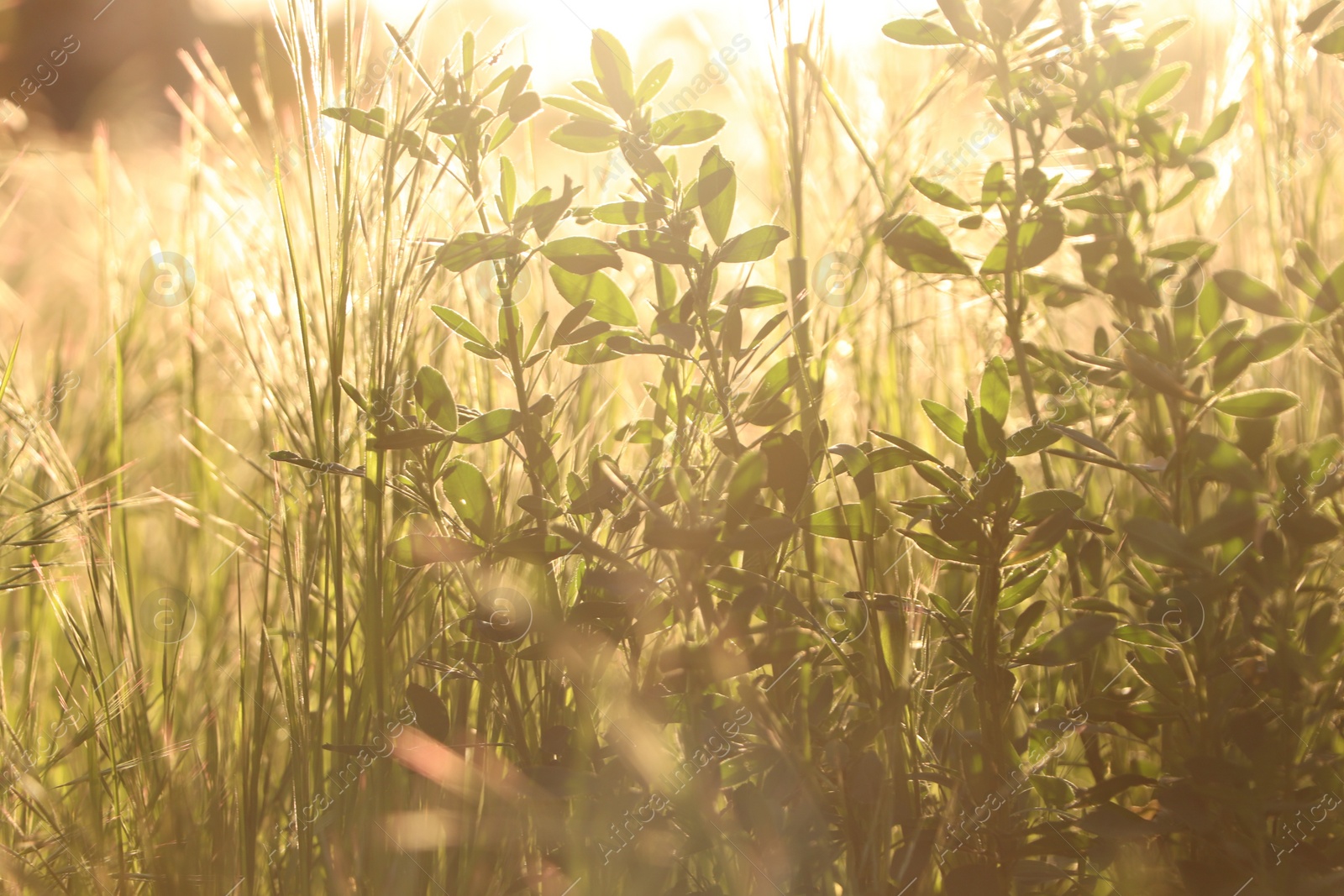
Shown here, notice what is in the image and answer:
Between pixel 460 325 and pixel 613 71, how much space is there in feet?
0.63

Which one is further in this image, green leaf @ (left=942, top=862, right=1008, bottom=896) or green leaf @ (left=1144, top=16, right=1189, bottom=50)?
green leaf @ (left=1144, top=16, right=1189, bottom=50)

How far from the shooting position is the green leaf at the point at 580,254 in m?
0.64

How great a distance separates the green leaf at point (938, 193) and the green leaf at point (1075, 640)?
0.30 m

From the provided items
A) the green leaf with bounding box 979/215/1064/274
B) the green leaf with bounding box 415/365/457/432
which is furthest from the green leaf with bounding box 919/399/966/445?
the green leaf with bounding box 415/365/457/432

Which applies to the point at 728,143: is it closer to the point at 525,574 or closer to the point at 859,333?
the point at 859,333

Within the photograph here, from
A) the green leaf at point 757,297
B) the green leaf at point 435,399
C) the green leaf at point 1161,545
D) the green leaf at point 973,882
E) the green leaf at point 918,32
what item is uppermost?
the green leaf at point 918,32

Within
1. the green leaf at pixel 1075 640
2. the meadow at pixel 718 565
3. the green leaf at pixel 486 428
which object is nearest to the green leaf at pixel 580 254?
the meadow at pixel 718 565

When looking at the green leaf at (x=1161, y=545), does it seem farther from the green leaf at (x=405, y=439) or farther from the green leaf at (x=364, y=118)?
the green leaf at (x=364, y=118)

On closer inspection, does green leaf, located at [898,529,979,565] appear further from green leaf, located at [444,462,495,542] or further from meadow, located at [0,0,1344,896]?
green leaf, located at [444,462,495,542]

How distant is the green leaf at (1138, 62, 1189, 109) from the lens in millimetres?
742

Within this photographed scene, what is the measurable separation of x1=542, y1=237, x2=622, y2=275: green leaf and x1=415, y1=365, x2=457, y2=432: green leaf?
0.37 ft

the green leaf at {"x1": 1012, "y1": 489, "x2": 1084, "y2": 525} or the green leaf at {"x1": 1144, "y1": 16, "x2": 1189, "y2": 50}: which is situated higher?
the green leaf at {"x1": 1144, "y1": 16, "x2": 1189, "y2": 50}

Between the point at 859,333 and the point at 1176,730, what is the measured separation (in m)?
0.51

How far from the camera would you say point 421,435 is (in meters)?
0.59
